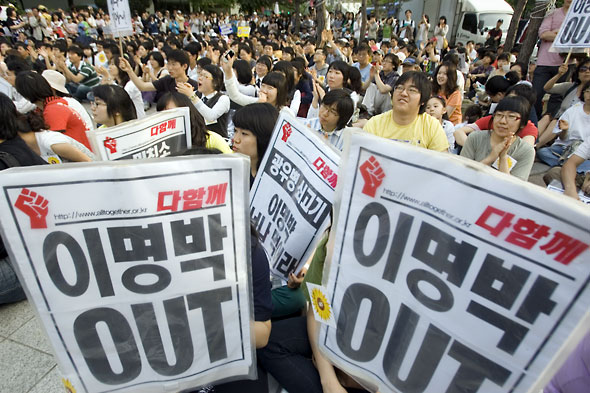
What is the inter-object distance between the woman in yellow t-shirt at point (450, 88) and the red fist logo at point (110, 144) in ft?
15.2

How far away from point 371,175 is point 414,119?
239 cm

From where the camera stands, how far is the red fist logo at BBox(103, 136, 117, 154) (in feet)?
6.66

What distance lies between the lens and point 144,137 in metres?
2.20

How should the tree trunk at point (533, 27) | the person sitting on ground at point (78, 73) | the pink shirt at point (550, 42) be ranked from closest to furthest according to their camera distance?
the pink shirt at point (550, 42) < the tree trunk at point (533, 27) < the person sitting on ground at point (78, 73)

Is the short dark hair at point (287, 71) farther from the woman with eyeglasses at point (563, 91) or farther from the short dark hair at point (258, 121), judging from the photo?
the woman with eyeglasses at point (563, 91)

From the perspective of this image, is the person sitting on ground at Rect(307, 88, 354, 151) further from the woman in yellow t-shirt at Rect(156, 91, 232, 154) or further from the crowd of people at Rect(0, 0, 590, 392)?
the woman in yellow t-shirt at Rect(156, 91, 232, 154)

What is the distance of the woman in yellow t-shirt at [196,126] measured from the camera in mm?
2799

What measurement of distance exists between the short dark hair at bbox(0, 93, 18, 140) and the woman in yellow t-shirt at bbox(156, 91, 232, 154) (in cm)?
103

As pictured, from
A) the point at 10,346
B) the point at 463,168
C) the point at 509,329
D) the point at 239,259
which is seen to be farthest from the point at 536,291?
the point at 10,346

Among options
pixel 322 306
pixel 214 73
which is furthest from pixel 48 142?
pixel 322 306

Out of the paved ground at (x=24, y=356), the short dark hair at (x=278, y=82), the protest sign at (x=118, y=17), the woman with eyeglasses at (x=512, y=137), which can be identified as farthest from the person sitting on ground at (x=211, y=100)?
the woman with eyeglasses at (x=512, y=137)

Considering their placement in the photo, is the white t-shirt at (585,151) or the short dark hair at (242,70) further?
the short dark hair at (242,70)

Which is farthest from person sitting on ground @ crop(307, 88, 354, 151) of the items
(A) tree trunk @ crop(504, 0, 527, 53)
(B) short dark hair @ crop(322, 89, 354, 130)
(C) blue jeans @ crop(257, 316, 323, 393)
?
(A) tree trunk @ crop(504, 0, 527, 53)

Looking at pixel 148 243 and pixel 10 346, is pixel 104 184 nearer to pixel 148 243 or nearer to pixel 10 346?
pixel 148 243
